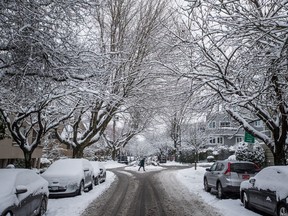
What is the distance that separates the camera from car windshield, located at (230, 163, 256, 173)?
13922 mm

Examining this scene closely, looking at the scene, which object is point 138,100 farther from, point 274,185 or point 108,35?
point 274,185

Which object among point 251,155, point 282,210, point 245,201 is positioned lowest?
point 245,201

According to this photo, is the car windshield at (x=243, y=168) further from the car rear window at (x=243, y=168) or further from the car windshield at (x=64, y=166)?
the car windshield at (x=64, y=166)

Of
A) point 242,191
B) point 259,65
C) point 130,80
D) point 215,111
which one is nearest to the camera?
point 259,65

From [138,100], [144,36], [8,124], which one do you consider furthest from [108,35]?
[8,124]

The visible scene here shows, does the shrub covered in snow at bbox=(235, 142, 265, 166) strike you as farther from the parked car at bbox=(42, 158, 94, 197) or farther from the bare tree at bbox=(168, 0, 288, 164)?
the parked car at bbox=(42, 158, 94, 197)

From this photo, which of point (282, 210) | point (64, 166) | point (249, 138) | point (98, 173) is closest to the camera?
point (282, 210)

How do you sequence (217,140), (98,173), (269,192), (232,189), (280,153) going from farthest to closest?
(217,140) → (98,173) → (280,153) → (232,189) → (269,192)

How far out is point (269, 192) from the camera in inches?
371

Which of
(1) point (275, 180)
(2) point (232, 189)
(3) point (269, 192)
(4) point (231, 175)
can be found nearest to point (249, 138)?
(4) point (231, 175)

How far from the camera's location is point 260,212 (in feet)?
35.0

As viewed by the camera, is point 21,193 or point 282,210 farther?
point 282,210

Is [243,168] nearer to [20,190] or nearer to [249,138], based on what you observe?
[249,138]

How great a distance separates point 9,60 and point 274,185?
25.0 feet
